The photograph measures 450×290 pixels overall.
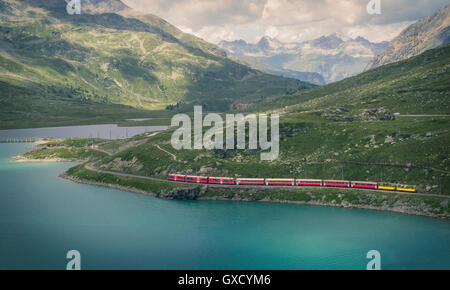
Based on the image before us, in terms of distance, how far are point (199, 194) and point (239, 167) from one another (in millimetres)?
23186

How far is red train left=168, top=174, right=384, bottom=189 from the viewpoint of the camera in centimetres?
14000

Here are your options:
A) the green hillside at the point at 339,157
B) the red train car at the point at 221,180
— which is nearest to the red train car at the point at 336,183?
the green hillside at the point at 339,157

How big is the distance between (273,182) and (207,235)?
148 ft

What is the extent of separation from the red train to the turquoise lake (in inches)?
447

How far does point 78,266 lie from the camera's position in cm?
8962

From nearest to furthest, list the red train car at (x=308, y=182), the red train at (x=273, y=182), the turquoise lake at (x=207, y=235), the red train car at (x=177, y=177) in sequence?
the turquoise lake at (x=207, y=235)
the red train at (x=273, y=182)
the red train car at (x=308, y=182)
the red train car at (x=177, y=177)

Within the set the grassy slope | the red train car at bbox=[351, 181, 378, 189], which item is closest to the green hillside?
the grassy slope

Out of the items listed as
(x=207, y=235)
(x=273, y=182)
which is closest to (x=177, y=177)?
(x=273, y=182)

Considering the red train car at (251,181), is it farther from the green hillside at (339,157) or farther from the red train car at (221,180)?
the green hillside at (339,157)

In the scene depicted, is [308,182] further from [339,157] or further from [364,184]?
[339,157]

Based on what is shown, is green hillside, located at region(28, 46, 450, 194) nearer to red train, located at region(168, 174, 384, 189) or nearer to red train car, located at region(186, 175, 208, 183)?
red train, located at region(168, 174, 384, 189)

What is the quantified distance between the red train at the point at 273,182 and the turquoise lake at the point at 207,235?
37.2 feet

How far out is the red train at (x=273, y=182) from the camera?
459ft
